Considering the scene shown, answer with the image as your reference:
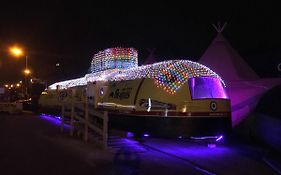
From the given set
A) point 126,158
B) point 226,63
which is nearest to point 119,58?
point 226,63

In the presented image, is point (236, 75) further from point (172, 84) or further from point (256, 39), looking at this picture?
point (256, 39)

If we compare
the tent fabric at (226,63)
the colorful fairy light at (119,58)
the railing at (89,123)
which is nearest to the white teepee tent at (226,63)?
the tent fabric at (226,63)

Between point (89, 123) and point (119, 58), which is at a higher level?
point (119, 58)

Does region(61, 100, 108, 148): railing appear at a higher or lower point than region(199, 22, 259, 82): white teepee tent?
lower

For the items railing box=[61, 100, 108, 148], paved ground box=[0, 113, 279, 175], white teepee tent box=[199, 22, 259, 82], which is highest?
white teepee tent box=[199, 22, 259, 82]

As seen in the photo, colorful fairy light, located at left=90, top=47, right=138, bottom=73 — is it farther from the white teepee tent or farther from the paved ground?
the paved ground

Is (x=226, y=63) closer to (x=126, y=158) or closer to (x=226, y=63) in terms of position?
(x=226, y=63)

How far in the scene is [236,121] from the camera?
47.8 ft

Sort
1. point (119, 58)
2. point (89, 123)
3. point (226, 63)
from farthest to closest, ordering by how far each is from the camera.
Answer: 1. point (119, 58)
2. point (226, 63)
3. point (89, 123)

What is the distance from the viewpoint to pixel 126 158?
33.7ft

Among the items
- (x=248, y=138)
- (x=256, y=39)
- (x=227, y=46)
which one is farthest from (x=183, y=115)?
(x=256, y=39)

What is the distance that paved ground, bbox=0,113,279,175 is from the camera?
869 centimetres

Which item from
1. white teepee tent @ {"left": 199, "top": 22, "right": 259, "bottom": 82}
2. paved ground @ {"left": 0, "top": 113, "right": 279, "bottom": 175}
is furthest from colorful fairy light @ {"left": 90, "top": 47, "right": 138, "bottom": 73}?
paved ground @ {"left": 0, "top": 113, "right": 279, "bottom": 175}

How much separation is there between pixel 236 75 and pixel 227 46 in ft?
7.08
